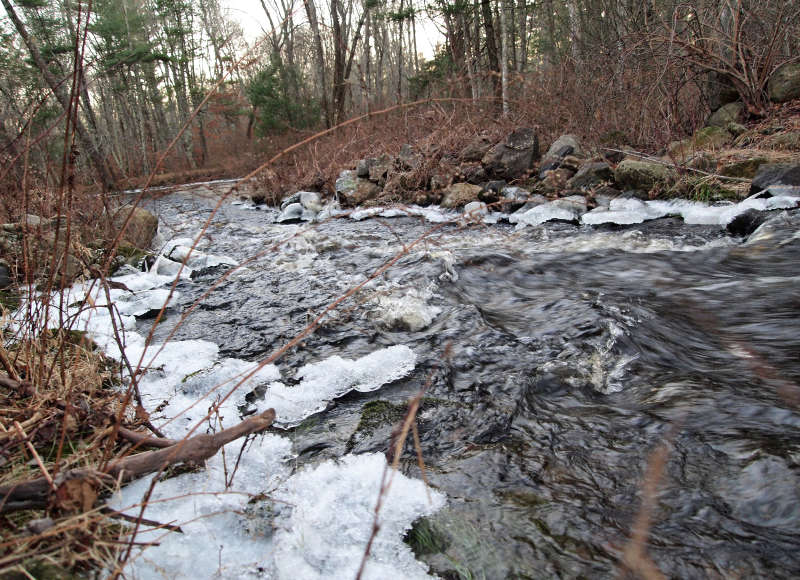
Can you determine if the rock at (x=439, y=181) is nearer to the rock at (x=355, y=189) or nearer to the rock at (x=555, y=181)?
the rock at (x=355, y=189)

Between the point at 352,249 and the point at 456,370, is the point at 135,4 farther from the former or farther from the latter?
the point at 456,370

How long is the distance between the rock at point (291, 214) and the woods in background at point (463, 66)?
87.2 inches

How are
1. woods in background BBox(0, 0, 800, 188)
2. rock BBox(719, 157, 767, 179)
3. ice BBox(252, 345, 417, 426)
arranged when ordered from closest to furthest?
ice BBox(252, 345, 417, 426) < woods in background BBox(0, 0, 800, 188) < rock BBox(719, 157, 767, 179)

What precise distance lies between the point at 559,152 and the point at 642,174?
5.89ft

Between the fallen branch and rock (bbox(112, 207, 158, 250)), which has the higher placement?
rock (bbox(112, 207, 158, 250))

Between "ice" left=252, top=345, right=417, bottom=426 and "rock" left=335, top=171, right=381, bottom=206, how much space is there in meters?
6.42

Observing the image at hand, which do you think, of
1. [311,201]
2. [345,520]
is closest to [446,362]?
[345,520]

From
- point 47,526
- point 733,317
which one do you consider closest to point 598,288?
point 733,317

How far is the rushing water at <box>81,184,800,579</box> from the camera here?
4.66ft

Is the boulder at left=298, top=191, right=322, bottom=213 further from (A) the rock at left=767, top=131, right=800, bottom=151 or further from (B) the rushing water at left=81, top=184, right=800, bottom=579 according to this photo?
(A) the rock at left=767, top=131, right=800, bottom=151

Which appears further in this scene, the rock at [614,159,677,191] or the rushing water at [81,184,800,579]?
the rock at [614,159,677,191]

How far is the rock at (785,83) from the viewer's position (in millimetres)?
6383

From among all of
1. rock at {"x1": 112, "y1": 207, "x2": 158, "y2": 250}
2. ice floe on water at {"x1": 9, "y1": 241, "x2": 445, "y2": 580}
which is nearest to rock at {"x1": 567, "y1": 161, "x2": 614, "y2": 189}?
ice floe on water at {"x1": 9, "y1": 241, "x2": 445, "y2": 580}

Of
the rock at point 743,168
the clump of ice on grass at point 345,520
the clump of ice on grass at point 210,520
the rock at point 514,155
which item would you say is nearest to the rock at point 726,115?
the rock at point 743,168
